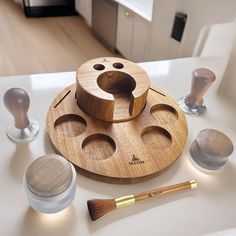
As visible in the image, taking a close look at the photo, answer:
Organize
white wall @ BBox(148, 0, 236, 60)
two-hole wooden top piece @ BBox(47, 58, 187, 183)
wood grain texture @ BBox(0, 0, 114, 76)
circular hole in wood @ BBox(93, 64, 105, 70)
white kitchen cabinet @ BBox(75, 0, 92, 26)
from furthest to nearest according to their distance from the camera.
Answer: white kitchen cabinet @ BBox(75, 0, 92, 26) < wood grain texture @ BBox(0, 0, 114, 76) < white wall @ BBox(148, 0, 236, 60) < circular hole in wood @ BBox(93, 64, 105, 70) < two-hole wooden top piece @ BBox(47, 58, 187, 183)

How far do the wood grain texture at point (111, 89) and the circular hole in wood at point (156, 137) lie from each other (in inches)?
1.7

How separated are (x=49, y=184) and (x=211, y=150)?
282 mm

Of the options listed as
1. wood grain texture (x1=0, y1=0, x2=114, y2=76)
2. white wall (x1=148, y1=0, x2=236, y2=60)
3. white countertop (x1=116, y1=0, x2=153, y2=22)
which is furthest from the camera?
wood grain texture (x1=0, y1=0, x2=114, y2=76)

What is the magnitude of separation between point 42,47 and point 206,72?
1.40 meters

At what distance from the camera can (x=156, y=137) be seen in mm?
552

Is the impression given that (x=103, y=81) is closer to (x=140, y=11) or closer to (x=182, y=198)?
(x=182, y=198)

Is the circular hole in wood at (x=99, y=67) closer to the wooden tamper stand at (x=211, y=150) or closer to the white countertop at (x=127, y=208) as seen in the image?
the white countertop at (x=127, y=208)

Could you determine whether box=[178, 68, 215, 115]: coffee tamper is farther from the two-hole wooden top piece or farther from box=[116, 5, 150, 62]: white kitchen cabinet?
box=[116, 5, 150, 62]: white kitchen cabinet

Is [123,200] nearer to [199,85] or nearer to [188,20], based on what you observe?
[199,85]

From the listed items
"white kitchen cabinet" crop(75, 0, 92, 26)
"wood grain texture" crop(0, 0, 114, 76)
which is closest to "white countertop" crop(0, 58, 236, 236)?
"wood grain texture" crop(0, 0, 114, 76)

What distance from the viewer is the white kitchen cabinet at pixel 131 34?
1.35 metres

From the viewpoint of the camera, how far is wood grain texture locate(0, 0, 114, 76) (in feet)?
5.37

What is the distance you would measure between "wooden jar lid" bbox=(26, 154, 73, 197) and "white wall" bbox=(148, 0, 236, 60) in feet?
1.86

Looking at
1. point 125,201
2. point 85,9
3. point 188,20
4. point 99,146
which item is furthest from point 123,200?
point 85,9
